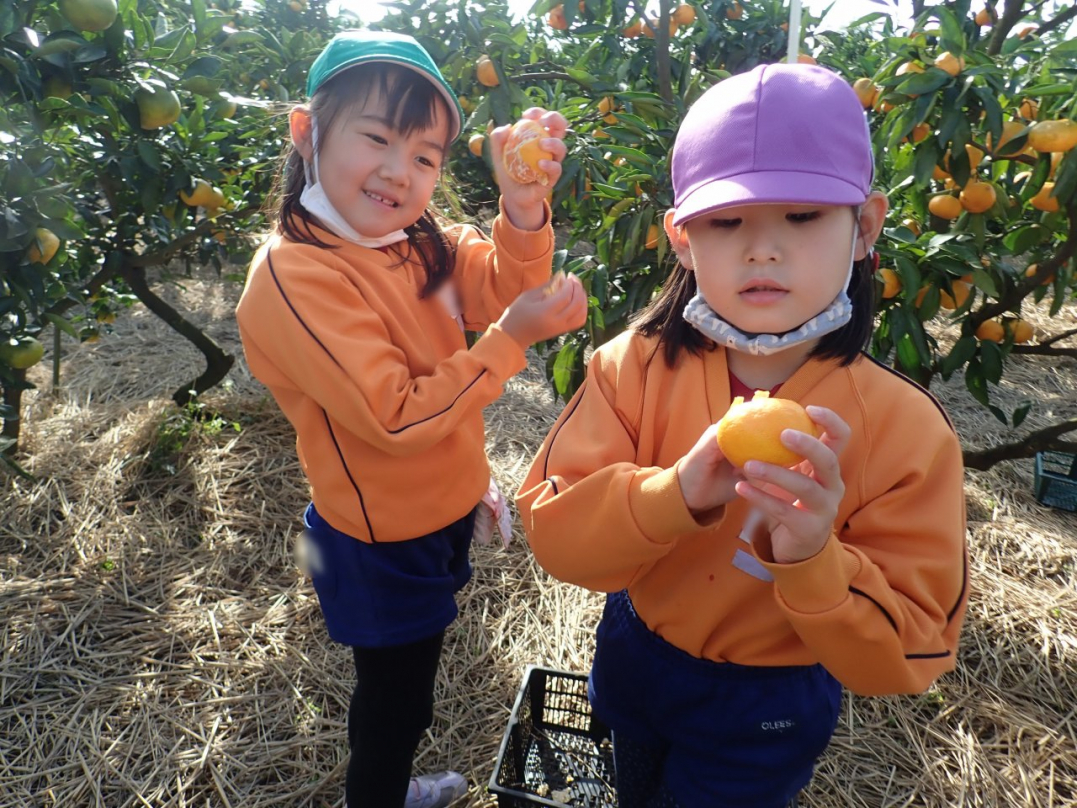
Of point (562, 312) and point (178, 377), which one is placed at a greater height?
point (562, 312)

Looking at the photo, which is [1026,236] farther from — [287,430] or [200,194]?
[287,430]

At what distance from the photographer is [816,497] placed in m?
0.74

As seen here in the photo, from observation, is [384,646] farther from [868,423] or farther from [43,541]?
[43,541]

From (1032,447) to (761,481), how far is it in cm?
192

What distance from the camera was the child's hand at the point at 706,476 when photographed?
0.81 meters

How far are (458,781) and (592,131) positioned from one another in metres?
1.75

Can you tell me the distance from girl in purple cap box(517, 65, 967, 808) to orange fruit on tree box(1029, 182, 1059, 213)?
39.6 inches

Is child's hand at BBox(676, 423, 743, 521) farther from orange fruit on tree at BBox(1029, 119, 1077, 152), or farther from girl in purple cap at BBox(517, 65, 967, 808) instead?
orange fruit on tree at BBox(1029, 119, 1077, 152)

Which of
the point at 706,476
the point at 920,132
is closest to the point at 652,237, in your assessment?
the point at 920,132

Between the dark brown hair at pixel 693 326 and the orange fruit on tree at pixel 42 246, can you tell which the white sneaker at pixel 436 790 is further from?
the orange fruit on tree at pixel 42 246

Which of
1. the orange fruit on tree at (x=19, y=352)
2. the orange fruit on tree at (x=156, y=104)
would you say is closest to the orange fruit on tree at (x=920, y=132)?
the orange fruit on tree at (x=156, y=104)

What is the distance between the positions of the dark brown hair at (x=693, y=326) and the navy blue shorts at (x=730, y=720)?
405 mm

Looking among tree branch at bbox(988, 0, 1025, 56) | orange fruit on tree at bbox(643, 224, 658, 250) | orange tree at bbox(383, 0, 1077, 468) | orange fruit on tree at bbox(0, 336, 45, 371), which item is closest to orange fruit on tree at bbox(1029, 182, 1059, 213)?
orange tree at bbox(383, 0, 1077, 468)

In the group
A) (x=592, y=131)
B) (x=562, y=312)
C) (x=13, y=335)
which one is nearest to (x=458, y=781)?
(x=562, y=312)
